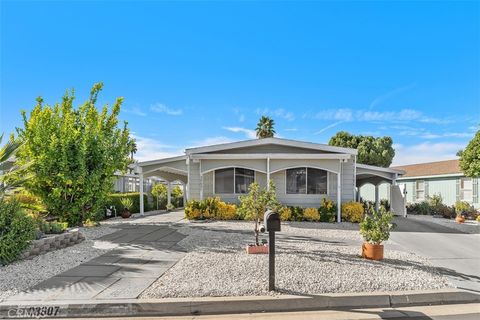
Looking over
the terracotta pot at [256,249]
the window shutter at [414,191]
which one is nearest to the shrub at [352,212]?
the terracotta pot at [256,249]

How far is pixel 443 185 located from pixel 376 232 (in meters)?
17.4

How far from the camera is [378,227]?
247 inches

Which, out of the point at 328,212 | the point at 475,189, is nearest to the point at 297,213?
the point at 328,212

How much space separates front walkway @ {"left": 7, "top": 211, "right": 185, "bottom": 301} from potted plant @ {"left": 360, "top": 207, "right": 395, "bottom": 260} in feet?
14.1

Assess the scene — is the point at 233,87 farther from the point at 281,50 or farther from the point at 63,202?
the point at 63,202

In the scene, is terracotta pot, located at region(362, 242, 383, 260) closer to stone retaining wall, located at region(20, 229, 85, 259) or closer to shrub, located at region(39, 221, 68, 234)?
stone retaining wall, located at region(20, 229, 85, 259)

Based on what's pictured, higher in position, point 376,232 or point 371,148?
point 371,148

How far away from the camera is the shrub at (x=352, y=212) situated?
44.0 ft

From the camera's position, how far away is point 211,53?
37.6ft

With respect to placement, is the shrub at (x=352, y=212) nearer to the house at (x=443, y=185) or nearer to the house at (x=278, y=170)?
the house at (x=278, y=170)

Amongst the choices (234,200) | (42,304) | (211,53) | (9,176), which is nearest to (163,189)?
(234,200)

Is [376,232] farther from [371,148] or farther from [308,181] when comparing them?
[371,148]

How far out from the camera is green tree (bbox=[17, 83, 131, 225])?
973 cm

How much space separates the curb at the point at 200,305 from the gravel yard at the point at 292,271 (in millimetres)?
231
